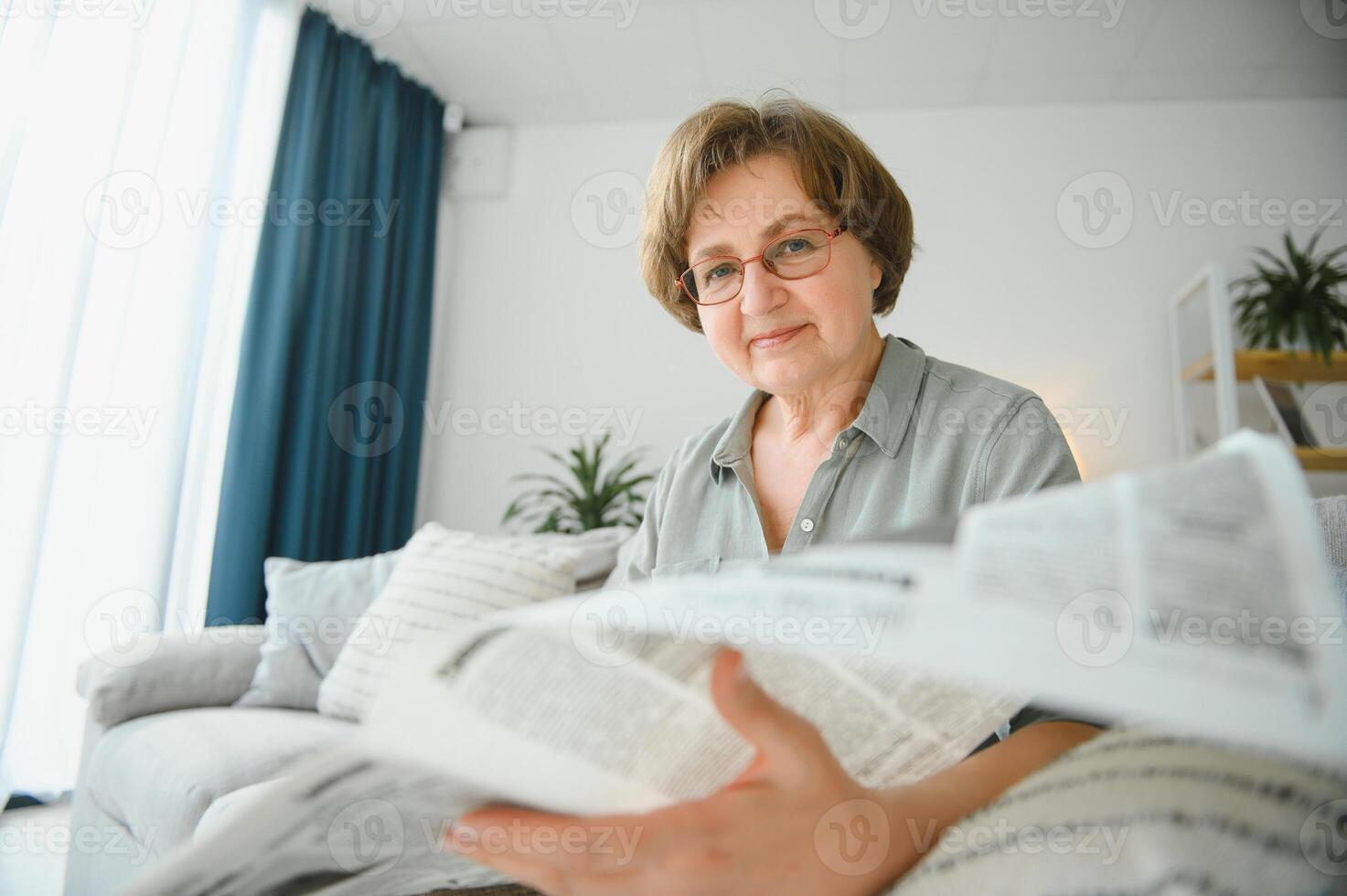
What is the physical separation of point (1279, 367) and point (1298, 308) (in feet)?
0.82

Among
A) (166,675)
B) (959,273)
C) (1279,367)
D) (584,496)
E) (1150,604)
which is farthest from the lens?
(959,273)

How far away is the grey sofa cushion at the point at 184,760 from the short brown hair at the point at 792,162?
1.19 m

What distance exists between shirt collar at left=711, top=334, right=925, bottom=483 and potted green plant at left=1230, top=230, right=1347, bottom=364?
2.76 metres

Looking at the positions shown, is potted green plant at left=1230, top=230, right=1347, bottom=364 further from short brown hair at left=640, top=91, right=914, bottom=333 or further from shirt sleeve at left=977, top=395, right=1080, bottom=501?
shirt sleeve at left=977, top=395, right=1080, bottom=501

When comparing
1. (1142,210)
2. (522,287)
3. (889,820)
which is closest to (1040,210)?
(1142,210)

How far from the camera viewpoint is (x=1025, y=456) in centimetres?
83

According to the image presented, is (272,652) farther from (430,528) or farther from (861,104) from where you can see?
(861,104)

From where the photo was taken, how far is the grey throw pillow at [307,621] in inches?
76.2

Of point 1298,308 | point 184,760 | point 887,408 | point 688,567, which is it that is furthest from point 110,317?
point 1298,308

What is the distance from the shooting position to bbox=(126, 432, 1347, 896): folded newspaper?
24 centimetres

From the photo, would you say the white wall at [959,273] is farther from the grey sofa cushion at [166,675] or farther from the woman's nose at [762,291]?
the woman's nose at [762,291]

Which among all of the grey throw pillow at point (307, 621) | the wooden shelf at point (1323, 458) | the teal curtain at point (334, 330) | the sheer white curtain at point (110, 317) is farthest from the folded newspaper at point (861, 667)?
the wooden shelf at point (1323, 458)

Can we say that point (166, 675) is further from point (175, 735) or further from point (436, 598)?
point (436, 598)

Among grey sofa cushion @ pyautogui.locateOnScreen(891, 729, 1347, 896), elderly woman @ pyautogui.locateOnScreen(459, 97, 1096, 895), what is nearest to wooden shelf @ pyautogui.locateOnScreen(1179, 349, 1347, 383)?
elderly woman @ pyautogui.locateOnScreen(459, 97, 1096, 895)
